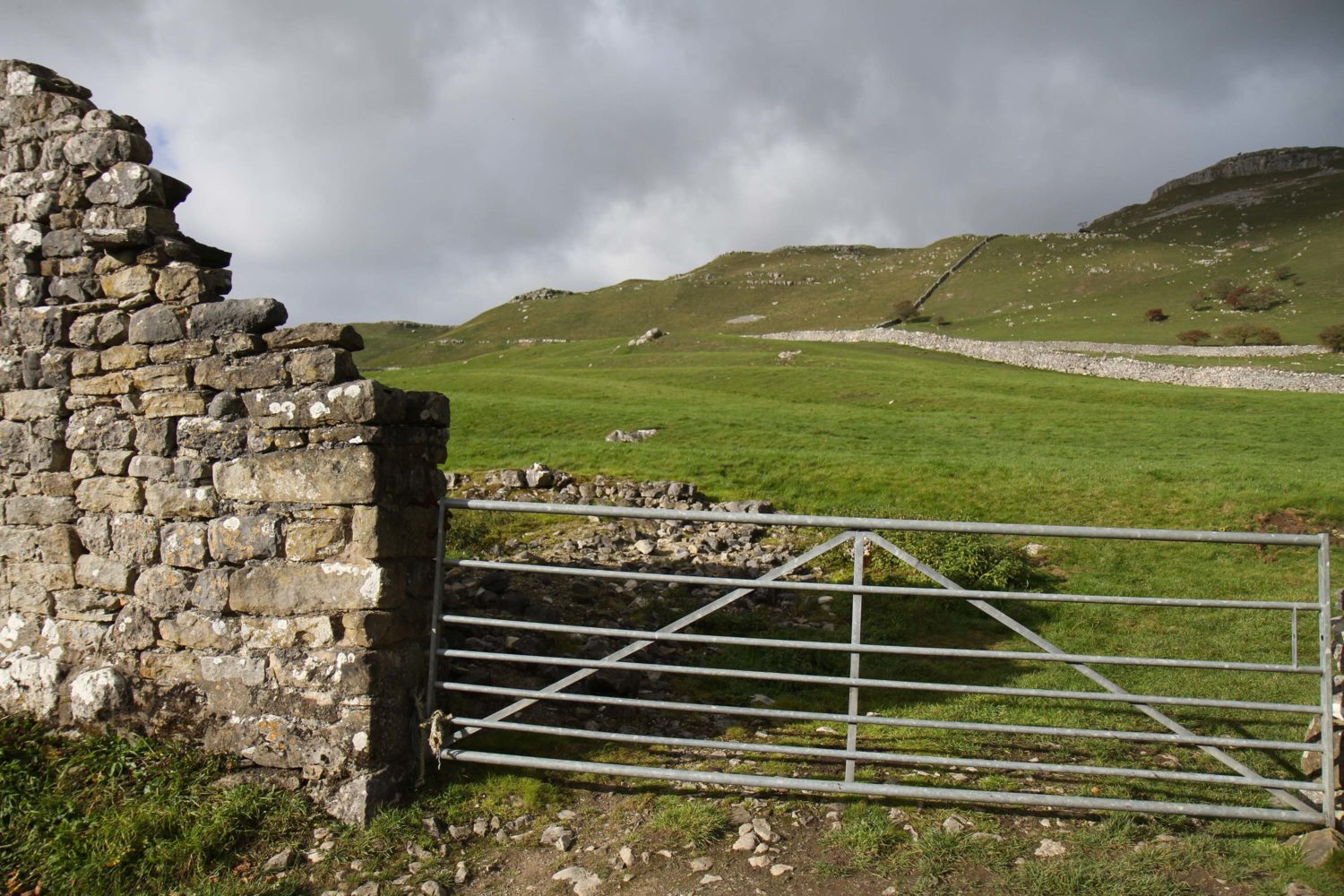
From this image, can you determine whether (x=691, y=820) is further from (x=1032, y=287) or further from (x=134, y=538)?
(x=1032, y=287)

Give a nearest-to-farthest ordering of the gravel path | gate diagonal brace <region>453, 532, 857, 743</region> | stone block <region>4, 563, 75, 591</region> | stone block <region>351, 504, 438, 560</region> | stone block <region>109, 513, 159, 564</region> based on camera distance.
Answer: gate diagonal brace <region>453, 532, 857, 743</region> < stone block <region>351, 504, 438, 560</region> < stone block <region>109, 513, 159, 564</region> < stone block <region>4, 563, 75, 591</region> < the gravel path

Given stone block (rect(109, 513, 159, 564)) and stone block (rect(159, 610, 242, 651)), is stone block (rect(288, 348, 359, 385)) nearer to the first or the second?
stone block (rect(109, 513, 159, 564))

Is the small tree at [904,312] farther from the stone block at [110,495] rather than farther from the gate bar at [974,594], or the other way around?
the stone block at [110,495]

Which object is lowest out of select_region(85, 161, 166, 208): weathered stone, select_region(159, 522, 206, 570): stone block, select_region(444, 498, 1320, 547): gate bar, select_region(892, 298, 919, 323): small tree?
select_region(159, 522, 206, 570): stone block

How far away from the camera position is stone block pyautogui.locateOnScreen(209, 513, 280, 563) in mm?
5934

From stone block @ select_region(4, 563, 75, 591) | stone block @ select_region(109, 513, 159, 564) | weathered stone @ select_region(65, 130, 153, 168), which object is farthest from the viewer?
stone block @ select_region(4, 563, 75, 591)

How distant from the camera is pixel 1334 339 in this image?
49.1 meters

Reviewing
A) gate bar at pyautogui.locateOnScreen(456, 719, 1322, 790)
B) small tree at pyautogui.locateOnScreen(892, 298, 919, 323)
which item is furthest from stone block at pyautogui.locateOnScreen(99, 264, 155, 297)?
small tree at pyautogui.locateOnScreen(892, 298, 919, 323)

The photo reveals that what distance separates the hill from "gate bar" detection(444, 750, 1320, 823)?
6178 centimetres

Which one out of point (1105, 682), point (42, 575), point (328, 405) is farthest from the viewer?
point (42, 575)

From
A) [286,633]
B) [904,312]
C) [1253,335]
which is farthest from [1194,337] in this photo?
[286,633]

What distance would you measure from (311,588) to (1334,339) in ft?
202

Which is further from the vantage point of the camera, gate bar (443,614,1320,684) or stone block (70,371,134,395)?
stone block (70,371,134,395)

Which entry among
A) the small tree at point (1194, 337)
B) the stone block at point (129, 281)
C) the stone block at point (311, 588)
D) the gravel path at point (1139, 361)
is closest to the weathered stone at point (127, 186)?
the stone block at point (129, 281)
